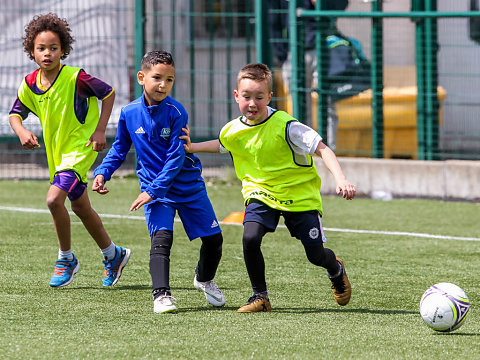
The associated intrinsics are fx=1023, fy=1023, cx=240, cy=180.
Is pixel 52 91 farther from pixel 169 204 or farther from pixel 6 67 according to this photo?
pixel 6 67

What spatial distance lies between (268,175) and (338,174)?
532 mm

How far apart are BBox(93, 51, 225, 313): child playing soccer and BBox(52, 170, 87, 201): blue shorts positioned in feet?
1.99

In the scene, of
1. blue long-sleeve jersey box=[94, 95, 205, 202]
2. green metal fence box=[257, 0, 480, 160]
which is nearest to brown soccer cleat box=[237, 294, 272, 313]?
blue long-sleeve jersey box=[94, 95, 205, 202]

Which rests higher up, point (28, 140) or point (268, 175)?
point (28, 140)

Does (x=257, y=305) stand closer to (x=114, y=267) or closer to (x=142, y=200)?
(x=142, y=200)

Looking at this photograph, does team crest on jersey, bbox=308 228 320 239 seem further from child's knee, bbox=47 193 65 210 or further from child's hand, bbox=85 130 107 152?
child's knee, bbox=47 193 65 210

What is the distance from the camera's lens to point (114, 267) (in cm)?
667

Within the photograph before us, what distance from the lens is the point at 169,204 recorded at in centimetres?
597

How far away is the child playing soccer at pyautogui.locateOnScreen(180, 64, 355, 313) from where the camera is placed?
581 centimetres

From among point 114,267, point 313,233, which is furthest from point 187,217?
point 114,267

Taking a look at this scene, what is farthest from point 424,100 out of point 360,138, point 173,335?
point 173,335

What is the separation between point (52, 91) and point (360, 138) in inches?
249

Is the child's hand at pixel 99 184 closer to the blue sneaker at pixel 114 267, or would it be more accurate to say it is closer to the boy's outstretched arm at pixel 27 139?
the boy's outstretched arm at pixel 27 139

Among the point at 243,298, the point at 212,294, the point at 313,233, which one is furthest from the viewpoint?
the point at 243,298
